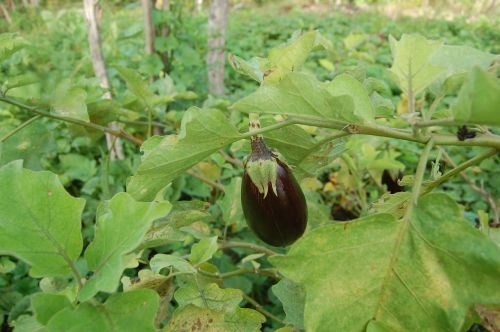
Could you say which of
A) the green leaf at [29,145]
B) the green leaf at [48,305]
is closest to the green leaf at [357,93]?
the green leaf at [48,305]

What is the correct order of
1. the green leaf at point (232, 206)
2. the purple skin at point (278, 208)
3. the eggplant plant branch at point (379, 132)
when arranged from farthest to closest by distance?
the green leaf at point (232, 206) < the purple skin at point (278, 208) < the eggplant plant branch at point (379, 132)

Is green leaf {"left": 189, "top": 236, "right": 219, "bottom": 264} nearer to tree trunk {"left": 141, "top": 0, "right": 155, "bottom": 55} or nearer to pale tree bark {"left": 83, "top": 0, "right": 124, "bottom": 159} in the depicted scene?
pale tree bark {"left": 83, "top": 0, "right": 124, "bottom": 159}

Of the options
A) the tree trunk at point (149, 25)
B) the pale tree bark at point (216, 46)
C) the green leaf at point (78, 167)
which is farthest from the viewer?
the pale tree bark at point (216, 46)

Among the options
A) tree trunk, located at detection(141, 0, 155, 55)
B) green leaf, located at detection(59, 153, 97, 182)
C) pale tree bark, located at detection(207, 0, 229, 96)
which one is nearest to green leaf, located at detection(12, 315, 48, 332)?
green leaf, located at detection(59, 153, 97, 182)

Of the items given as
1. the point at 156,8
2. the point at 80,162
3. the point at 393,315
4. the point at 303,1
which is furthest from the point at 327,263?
the point at 303,1

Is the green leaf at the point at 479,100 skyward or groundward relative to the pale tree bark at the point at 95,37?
skyward

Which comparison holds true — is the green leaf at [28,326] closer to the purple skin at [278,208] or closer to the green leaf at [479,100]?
the purple skin at [278,208]
